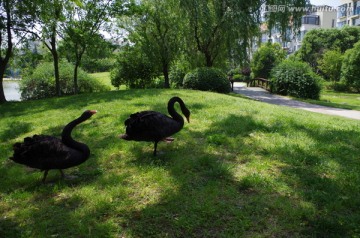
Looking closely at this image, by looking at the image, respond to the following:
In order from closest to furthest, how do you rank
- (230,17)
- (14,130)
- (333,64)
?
(14,130)
(230,17)
(333,64)

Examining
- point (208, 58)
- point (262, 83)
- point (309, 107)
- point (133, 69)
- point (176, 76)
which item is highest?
point (208, 58)

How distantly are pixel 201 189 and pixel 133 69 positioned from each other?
23517 millimetres

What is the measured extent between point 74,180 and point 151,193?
135 centimetres

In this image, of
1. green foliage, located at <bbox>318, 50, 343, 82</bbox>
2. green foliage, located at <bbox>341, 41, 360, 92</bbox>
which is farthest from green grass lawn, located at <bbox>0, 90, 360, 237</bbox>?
green foliage, located at <bbox>318, 50, 343, 82</bbox>

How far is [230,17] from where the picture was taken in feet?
61.2

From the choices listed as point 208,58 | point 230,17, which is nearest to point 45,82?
point 208,58

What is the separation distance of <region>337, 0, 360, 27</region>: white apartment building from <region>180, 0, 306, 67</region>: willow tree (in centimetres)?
5689

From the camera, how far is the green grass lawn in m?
3.45

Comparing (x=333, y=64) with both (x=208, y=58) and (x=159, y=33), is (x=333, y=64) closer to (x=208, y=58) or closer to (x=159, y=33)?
(x=208, y=58)

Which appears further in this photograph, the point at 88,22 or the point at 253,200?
the point at 88,22

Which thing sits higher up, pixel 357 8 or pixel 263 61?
pixel 357 8

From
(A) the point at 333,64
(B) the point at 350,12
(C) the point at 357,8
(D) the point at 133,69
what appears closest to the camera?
(D) the point at 133,69

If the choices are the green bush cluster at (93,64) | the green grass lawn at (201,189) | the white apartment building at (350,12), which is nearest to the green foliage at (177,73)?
the green bush cluster at (93,64)

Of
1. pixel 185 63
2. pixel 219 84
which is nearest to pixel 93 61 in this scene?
pixel 185 63
